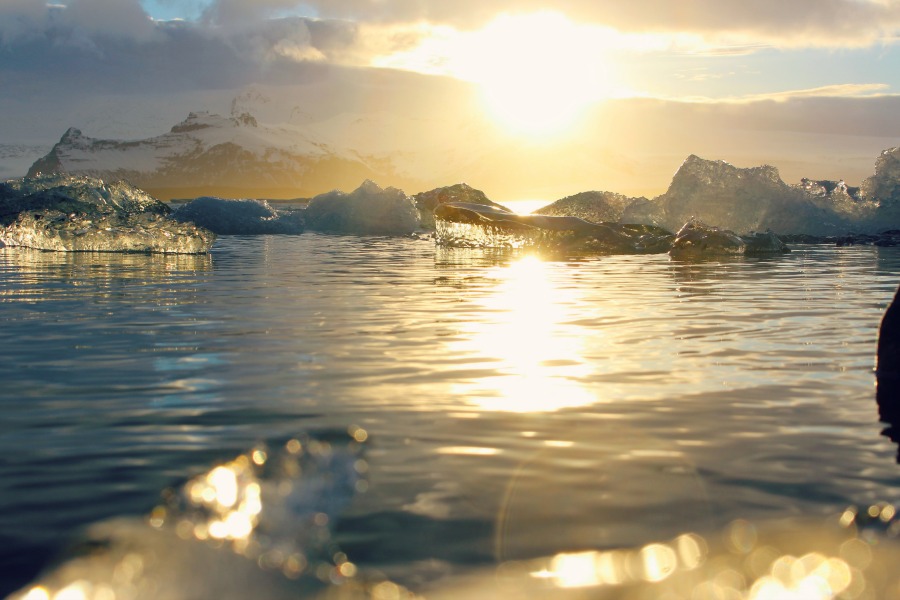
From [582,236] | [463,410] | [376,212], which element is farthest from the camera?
[376,212]

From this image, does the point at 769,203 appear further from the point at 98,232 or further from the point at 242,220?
the point at 98,232

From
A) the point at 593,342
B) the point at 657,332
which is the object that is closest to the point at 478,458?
the point at 593,342

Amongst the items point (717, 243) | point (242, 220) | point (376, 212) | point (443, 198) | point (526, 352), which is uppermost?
point (443, 198)

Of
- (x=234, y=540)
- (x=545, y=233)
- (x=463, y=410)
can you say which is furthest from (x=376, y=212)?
(x=234, y=540)

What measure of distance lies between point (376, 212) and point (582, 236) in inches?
560

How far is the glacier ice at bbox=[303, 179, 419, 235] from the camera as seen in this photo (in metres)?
36.0

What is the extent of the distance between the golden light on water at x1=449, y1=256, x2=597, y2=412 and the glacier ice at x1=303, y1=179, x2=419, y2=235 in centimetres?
2366

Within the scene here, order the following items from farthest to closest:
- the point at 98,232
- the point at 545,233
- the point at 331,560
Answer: the point at 545,233 < the point at 98,232 < the point at 331,560

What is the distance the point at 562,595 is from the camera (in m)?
2.68

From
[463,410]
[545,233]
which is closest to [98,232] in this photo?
[545,233]

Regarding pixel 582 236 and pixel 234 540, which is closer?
pixel 234 540

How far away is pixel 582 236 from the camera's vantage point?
76.2ft

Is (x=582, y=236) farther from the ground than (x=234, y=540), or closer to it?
farther from the ground

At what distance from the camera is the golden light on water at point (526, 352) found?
5.61 meters
